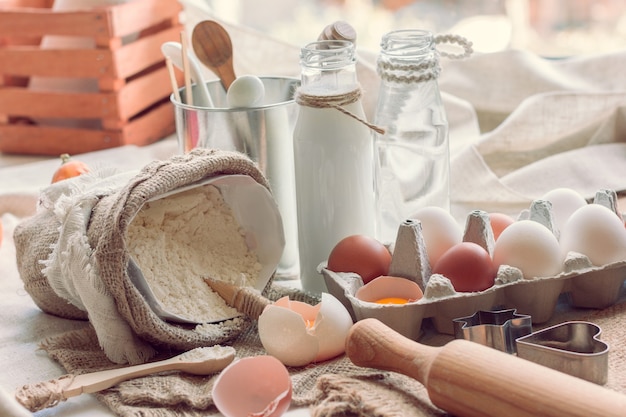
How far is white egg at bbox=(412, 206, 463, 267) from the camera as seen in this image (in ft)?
3.14

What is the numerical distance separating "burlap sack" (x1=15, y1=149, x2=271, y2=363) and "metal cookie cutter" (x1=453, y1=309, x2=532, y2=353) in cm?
24

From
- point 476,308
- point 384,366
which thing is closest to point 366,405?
point 384,366

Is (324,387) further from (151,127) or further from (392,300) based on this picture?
(151,127)

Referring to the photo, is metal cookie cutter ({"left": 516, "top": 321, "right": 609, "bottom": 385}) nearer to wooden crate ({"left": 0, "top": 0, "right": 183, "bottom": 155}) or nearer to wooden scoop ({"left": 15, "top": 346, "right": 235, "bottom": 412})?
wooden scoop ({"left": 15, "top": 346, "right": 235, "bottom": 412})

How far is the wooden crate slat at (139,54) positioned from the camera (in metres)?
1.57

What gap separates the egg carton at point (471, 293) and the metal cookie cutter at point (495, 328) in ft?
0.10

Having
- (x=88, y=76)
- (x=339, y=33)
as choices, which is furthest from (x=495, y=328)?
(x=88, y=76)

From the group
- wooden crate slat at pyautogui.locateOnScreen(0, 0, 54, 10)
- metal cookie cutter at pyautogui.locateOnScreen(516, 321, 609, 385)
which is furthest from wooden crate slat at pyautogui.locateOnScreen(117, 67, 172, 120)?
metal cookie cutter at pyautogui.locateOnScreen(516, 321, 609, 385)

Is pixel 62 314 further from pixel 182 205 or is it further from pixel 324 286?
pixel 324 286

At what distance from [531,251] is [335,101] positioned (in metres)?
0.26

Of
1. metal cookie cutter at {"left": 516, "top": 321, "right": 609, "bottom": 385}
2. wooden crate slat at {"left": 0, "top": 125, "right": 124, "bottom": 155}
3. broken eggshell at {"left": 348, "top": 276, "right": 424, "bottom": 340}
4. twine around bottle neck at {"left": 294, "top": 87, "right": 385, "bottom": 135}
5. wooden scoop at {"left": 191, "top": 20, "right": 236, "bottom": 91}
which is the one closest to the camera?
metal cookie cutter at {"left": 516, "top": 321, "right": 609, "bottom": 385}

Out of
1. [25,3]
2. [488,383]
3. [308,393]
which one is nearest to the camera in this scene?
[488,383]

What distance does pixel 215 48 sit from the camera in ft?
3.57

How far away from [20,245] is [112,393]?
271 millimetres
